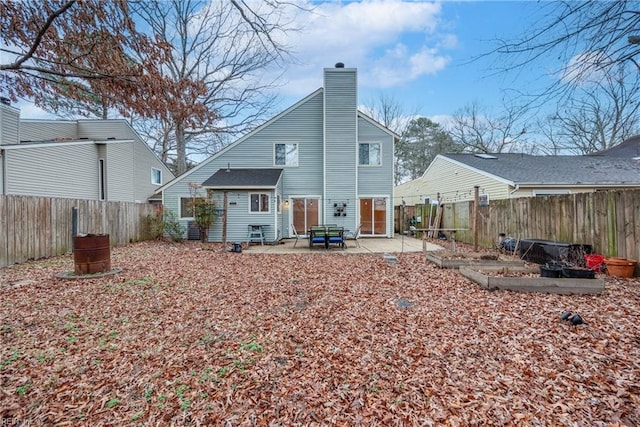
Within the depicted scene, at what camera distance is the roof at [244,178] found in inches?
503

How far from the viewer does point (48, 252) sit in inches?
336

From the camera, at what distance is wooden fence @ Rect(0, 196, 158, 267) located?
7.38m

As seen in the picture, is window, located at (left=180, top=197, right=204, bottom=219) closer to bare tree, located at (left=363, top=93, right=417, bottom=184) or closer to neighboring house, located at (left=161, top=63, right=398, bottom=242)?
neighboring house, located at (left=161, top=63, right=398, bottom=242)

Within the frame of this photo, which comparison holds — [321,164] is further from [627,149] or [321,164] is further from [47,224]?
[627,149]

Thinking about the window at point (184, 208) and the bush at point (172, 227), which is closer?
the bush at point (172, 227)

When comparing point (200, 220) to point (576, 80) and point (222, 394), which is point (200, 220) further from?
point (576, 80)

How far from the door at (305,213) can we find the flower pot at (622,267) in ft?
34.7

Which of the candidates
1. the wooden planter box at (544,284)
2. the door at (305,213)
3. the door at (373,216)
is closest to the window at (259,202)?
the door at (305,213)

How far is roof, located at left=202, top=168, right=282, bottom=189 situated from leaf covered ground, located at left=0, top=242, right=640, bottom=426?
294 inches

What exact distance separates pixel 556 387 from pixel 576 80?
116 inches

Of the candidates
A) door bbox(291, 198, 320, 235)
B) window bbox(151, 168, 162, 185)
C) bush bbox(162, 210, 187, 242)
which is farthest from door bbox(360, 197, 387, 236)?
window bbox(151, 168, 162, 185)

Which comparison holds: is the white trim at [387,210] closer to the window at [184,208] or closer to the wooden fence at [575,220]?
the wooden fence at [575,220]

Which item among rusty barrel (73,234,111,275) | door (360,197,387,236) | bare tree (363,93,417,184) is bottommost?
rusty barrel (73,234,111,275)

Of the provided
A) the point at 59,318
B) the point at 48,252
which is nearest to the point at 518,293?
the point at 59,318
